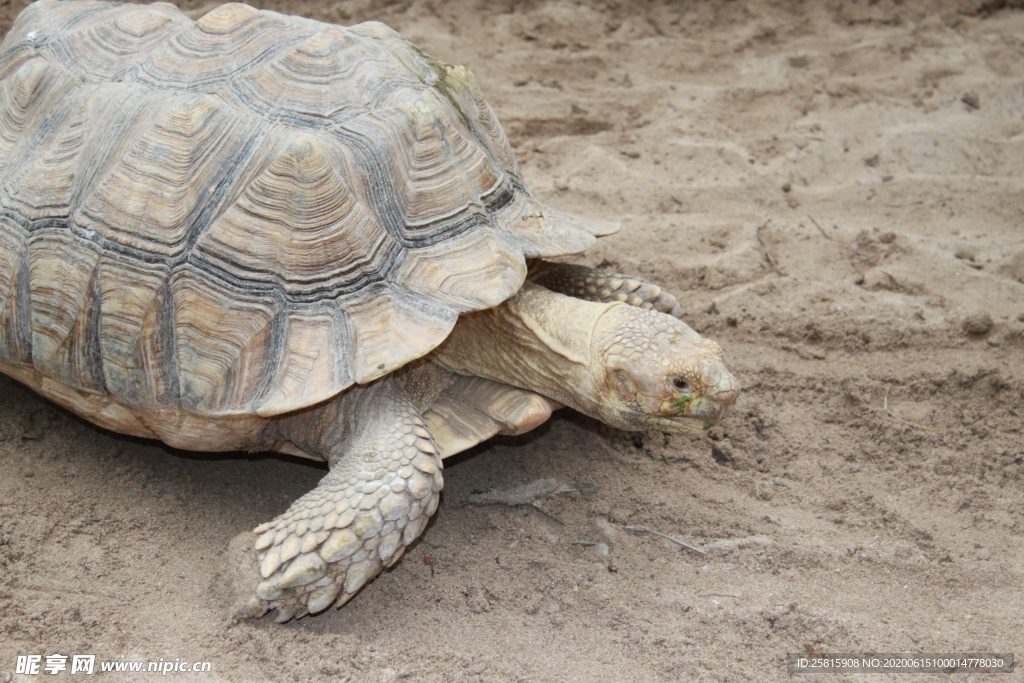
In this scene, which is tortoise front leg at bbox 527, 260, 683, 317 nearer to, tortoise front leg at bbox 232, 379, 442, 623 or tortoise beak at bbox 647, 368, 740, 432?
tortoise beak at bbox 647, 368, 740, 432

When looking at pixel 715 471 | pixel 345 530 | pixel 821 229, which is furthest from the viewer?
pixel 821 229

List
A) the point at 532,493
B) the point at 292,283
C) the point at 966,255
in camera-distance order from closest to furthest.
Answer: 1. the point at 292,283
2. the point at 532,493
3. the point at 966,255

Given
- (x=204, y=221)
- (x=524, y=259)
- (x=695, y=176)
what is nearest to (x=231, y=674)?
(x=204, y=221)

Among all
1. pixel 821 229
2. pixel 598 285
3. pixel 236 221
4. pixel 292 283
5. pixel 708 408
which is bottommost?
pixel 821 229

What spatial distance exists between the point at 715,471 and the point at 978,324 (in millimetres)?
1490

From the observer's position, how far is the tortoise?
7.97ft

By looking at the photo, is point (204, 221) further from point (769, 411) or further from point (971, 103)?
point (971, 103)

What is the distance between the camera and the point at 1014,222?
4273 millimetres

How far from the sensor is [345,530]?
92.5 inches

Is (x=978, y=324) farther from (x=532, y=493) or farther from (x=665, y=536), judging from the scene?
(x=532, y=493)

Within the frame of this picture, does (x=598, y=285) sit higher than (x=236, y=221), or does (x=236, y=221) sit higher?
(x=236, y=221)

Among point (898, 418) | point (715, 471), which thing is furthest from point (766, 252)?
point (715, 471)

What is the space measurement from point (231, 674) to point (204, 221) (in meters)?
1.32

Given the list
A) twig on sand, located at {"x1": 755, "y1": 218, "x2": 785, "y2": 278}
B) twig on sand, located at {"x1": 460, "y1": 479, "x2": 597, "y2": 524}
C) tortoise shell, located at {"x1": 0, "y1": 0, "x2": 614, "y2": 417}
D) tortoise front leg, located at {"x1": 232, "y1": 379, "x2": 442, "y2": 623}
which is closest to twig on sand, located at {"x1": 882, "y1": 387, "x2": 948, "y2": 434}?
twig on sand, located at {"x1": 755, "y1": 218, "x2": 785, "y2": 278}
